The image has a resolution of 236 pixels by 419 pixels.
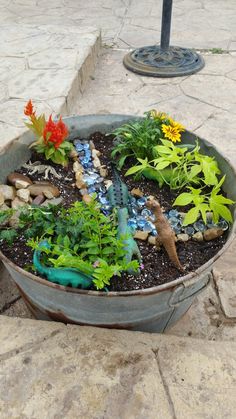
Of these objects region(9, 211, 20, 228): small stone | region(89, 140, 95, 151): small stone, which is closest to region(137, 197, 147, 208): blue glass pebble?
region(89, 140, 95, 151): small stone

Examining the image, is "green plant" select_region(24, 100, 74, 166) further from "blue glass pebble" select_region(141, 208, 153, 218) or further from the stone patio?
"blue glass pebble" select_region(141, 208, 153, 218)

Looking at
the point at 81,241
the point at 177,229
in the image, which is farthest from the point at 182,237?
the point at 81,241

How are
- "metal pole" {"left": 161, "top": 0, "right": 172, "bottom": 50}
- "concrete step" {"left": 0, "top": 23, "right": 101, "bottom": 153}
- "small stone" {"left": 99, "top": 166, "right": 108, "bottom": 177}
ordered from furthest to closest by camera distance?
"metal pole" {"left": 161, "top": 0, "right": 172, "bottom": 50} < "concrete step" {"left": 0, "top": 23, "right": 101, "bottom": 153} < "small stone" {"left": 99, "top": 166, "right": 108, "bottom": 177}

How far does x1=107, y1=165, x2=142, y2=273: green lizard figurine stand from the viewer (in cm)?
145

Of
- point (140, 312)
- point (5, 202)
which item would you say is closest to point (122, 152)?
point (5, 202)

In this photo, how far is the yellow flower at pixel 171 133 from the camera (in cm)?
183

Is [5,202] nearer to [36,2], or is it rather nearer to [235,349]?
[235,349]

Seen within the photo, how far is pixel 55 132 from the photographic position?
73.1 inches

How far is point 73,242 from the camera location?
56.3 inches

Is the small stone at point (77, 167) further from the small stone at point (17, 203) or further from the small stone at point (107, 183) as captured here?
the small stone at point (17, 203)

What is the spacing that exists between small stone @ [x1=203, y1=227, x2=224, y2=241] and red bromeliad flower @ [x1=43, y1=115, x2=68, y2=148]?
0.80m

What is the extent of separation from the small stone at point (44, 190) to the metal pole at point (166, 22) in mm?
2493

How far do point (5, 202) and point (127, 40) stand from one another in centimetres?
325

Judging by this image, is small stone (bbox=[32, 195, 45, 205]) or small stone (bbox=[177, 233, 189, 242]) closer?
small stone (bbox=[177, 233, 189, 242])
